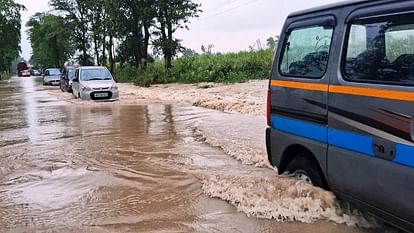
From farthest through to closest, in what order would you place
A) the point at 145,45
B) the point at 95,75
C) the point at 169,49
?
the point at 145,45 → the point at 169,49 → the point at 95,75

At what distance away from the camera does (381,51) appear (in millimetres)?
3863

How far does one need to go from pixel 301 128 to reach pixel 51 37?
70067 mm

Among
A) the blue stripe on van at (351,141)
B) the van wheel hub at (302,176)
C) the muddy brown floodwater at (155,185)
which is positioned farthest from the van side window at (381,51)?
the muddy brown floodwater at (155,185)

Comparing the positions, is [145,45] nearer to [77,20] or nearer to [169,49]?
[169,49]

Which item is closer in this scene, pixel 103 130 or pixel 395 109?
pixel 395 109

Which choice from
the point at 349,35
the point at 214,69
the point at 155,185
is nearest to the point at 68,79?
the point at 214,69

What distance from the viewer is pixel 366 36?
4.00m

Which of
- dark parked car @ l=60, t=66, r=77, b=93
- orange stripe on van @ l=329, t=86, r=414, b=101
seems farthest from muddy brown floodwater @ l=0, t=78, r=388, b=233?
dark parked car @ l=60, t=66, r=77, b=93

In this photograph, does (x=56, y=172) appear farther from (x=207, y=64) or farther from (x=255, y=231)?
(x=207, y=64)

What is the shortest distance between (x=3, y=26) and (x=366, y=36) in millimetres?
61061

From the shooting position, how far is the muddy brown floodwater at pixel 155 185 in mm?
4875

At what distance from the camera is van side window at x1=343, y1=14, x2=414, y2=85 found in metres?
3.54

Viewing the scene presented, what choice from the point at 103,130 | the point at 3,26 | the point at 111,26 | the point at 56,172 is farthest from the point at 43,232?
the point at 3,26

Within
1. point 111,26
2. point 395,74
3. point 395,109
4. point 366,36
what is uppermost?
point 111,26
